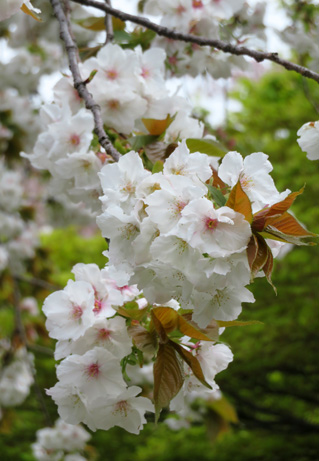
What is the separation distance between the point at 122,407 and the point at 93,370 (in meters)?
0.12

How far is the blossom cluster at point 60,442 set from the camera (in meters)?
3.19

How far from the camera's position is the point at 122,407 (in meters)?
1.10

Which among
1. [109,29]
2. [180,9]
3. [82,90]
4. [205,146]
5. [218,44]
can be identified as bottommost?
[205,146]

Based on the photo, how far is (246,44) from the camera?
6.00 feet

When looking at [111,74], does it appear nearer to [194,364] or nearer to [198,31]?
[198,31]

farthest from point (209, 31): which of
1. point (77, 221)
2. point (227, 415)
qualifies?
point (77, 221)

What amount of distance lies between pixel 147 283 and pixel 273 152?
14.6 feet

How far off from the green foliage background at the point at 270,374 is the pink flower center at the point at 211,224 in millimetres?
3156

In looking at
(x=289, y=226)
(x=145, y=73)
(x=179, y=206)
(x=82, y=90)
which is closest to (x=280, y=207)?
(x=289, y=226)

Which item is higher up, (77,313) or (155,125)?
(155,125)

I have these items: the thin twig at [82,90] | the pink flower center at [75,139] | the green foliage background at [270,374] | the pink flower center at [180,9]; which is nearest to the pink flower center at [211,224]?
the thin twig at [82,90]

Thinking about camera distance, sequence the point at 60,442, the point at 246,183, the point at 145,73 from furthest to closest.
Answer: the point at 60,442
the point at 145,73
the point at 246,183

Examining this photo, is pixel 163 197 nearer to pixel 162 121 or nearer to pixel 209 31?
pixel 162 121

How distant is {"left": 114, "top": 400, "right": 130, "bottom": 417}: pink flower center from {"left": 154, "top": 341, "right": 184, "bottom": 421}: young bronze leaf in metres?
0.15
